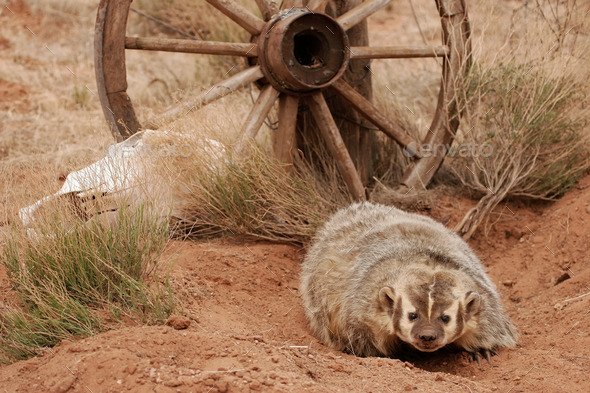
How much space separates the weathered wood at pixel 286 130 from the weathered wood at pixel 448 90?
106cm

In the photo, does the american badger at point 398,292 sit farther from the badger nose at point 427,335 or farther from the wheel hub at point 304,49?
the wheel hub at point 304,49

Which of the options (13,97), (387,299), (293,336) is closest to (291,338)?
(293,336)

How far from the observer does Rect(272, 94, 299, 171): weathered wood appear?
15.4 ft

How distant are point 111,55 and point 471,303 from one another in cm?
265

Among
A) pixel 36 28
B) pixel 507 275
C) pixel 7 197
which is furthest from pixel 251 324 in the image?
pixel 36 28

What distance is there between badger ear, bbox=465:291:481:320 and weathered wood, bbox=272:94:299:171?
70.2 inches

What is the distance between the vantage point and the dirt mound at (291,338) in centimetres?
259

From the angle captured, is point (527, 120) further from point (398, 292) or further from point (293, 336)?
point (293, 336)

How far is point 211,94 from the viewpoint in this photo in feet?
14.8

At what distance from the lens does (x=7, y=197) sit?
343cm

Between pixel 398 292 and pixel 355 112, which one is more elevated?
pixel 355 112

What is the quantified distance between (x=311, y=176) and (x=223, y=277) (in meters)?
1.17

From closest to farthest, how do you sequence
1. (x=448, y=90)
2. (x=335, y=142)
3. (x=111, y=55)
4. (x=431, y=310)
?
1. (x=431, y=310)
2. (x=111, y=55)
3. (x=335, y=142)
4. (x=448, y=90)

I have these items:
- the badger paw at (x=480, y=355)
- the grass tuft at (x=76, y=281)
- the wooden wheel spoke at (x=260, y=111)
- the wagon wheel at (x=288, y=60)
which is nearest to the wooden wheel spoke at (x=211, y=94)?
the wagon wheel at (x=288, y=60)
